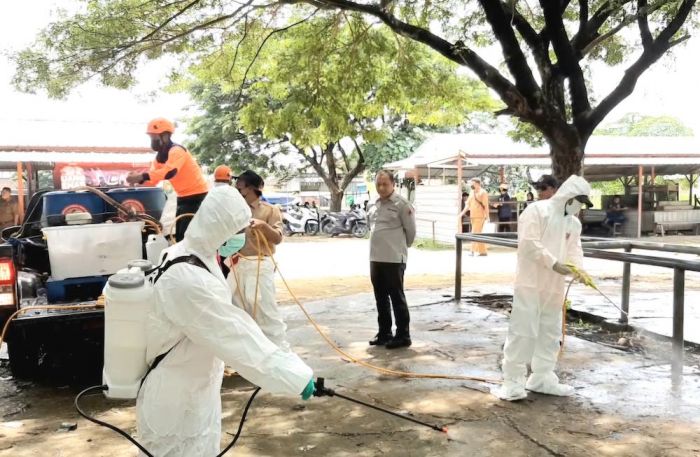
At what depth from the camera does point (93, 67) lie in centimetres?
803

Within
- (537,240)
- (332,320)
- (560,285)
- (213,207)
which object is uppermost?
(213,207)

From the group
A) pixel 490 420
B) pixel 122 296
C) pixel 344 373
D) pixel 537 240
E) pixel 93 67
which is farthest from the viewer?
pixel 93 67

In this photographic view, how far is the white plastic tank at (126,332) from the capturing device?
2008mm

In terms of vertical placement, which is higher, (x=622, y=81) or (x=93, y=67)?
(x=93, y=67)

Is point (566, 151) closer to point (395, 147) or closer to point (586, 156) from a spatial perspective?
point (586, 156)

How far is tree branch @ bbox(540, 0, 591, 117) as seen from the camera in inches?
261

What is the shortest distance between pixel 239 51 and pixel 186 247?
796 centimetres

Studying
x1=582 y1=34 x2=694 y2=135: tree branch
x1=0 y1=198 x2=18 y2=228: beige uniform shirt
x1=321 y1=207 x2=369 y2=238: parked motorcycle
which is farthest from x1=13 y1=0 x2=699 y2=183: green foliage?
x1=321 y1=207 x2=369 y2=238: parked motorcycle

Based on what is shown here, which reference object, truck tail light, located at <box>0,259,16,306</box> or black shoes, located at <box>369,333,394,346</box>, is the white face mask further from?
truck tail light, located at <box>0,259,16,306</box>

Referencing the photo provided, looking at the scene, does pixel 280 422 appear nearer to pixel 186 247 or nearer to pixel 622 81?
pixel 186 247

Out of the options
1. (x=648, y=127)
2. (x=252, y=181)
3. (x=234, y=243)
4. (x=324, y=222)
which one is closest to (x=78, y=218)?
(x=252, y=181)

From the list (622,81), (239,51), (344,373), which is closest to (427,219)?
(239,51)

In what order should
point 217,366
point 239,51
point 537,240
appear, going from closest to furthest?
point 217,366, point 537,240, point 239,51

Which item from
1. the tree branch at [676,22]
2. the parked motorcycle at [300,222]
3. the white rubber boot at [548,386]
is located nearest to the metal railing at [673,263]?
the white rubber boot at [548,386]
